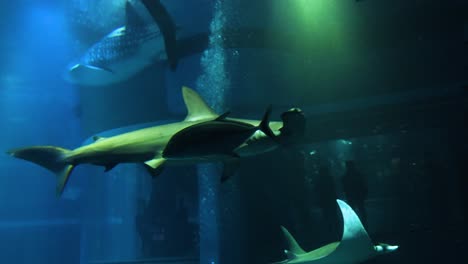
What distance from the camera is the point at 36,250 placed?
88.5ft

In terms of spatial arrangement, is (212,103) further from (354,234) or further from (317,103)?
(354,234)

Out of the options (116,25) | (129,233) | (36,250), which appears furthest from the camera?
(36,250)

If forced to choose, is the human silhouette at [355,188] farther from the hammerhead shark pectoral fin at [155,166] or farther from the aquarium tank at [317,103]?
the hammerhead shark pectoral fin at [155,166]

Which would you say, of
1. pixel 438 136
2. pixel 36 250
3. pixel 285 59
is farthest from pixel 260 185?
pixel 36 250

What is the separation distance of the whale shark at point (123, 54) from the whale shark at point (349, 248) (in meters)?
6.21

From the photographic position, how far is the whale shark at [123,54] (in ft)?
28.3

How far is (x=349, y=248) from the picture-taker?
13.1 ft

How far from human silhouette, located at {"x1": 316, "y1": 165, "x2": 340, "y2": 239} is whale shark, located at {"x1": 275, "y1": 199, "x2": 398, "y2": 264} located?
3.48m

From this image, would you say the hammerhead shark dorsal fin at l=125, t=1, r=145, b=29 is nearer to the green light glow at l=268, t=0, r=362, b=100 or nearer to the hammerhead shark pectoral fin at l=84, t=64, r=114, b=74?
the hammerhead shark pectoral fin at l=84, t=64, r=114, b=74

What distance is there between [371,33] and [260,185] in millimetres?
4232

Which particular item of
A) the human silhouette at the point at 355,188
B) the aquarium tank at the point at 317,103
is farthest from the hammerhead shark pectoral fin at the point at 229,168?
the human silhouette at the point at 355,188

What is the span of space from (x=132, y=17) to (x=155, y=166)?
298 inches

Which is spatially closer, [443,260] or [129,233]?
[443,260]

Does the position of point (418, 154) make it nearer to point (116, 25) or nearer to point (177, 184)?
point (177, 184)
